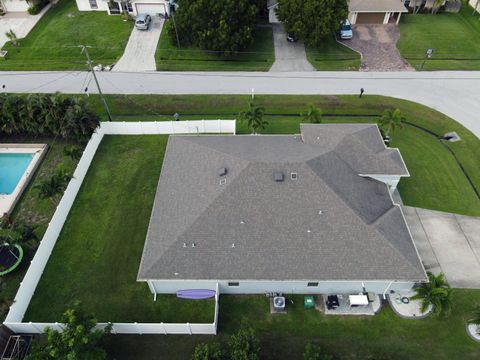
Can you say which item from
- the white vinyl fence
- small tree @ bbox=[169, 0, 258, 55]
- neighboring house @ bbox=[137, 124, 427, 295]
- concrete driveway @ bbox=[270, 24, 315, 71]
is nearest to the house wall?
neighboring house @ bbox=[137, 124, 427, 295]

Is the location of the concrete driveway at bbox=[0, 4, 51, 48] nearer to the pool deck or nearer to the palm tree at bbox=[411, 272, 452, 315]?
the pool deck

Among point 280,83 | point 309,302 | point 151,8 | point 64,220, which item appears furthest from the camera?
point 151,8

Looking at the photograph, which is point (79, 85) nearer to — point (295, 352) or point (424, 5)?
point (295, 352)

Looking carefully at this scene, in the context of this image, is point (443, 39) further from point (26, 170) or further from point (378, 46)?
point (26, 170)

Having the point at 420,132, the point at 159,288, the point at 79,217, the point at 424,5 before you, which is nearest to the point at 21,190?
the point at 79,217

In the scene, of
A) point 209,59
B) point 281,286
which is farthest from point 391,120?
point 209,59

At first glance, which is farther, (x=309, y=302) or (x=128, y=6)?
(x=128, y=6)

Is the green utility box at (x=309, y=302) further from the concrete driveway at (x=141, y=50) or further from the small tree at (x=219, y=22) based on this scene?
the concrete driveway at (x=141, y=50)
